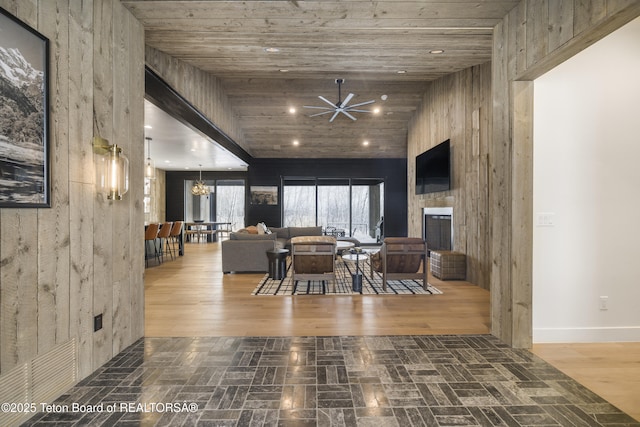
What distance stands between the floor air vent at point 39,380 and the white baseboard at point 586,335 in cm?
397

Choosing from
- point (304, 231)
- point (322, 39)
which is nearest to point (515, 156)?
point (322, 39)

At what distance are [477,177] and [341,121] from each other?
4.41 metres

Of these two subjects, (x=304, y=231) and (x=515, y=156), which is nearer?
(x=515, y=156)

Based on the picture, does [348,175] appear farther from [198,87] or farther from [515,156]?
[515,156]

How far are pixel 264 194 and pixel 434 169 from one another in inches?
234

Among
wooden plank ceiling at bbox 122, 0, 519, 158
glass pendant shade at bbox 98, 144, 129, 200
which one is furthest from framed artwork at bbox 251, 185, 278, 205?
glass pendant shade at bbox 98, 144, 129, 200

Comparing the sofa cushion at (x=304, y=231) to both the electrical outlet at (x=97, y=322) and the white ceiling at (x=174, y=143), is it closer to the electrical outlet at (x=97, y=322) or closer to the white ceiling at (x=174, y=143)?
the white ceiling at (x=174, y=143)

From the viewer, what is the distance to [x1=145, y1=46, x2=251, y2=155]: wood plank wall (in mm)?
3848

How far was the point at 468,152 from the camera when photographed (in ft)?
16.9

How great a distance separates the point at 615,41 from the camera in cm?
279

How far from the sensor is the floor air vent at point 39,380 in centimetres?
169

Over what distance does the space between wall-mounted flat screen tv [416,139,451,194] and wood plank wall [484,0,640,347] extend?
2.97 meters

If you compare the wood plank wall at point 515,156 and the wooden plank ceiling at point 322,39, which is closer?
the wood plank wall at point 515,156

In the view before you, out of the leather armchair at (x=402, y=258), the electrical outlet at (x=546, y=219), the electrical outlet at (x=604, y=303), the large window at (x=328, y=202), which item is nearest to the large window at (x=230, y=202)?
the large window at (x=328, y=202)
